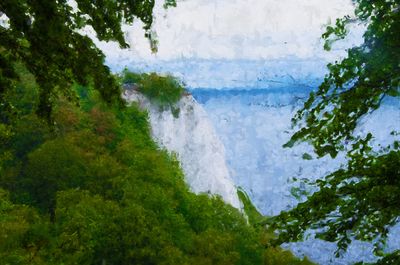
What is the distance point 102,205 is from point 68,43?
1097 inches

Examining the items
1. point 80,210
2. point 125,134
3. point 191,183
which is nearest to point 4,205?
point 80,210

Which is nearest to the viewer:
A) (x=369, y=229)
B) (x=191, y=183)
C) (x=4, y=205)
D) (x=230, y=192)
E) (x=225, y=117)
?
(x=369, y=229)

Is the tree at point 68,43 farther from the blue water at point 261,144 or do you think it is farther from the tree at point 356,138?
the blue water at point 261,144

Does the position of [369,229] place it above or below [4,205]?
below

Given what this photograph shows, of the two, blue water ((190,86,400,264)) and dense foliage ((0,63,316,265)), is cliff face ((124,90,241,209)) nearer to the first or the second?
dense foliage ((0,63,316,265))

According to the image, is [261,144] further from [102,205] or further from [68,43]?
[68,43]

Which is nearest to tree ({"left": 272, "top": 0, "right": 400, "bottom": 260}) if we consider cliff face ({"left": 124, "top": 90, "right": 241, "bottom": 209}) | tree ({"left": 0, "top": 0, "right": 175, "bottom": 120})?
tree ({"left": 0, "top": 0, "right": 175, "bottom": 120})

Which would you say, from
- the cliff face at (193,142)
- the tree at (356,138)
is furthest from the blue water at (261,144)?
the tree at (356,138)

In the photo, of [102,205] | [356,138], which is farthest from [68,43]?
[102,205]

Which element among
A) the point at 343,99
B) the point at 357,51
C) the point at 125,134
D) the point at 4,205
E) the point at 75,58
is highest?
the point at 125,134

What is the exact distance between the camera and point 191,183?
210 ft

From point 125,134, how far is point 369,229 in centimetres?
4523

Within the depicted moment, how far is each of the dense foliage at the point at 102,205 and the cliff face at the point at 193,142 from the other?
489 cm

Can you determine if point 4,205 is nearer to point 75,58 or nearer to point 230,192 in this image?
point 75,58
